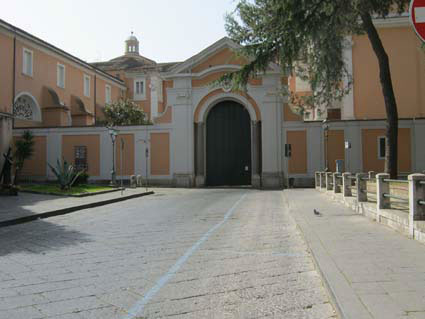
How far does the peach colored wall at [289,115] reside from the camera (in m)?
30.5

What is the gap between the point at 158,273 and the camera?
5.86 metres

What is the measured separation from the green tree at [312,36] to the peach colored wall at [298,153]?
7.88 metres

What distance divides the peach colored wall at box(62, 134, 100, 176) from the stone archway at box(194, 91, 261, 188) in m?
7.37

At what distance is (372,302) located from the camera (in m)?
4.12

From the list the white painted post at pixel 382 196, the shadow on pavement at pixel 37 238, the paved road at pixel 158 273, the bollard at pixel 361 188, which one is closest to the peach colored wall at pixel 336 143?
the bollard at pixel 361 188

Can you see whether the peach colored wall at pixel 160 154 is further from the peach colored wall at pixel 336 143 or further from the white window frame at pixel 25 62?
the white window frame at pixel 25 62

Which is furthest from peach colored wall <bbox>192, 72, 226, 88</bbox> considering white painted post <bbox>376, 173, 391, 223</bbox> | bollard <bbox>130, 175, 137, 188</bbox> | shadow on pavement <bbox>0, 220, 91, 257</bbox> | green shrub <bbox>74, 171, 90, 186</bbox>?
white painted post <bbox>376, 173, 391, 223</bbox>

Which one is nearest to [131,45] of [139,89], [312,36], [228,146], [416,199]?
[139,89]

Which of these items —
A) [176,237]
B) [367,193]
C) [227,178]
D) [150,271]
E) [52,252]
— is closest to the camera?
[150,271]

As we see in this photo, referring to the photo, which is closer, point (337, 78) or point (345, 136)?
point (337, 78)

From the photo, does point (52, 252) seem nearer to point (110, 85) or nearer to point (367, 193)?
point (367, 193)

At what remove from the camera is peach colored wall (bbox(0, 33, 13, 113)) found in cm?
3158

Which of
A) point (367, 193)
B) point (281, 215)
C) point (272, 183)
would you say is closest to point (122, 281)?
point (281, 215)

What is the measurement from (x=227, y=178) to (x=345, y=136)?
8.73 m
